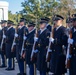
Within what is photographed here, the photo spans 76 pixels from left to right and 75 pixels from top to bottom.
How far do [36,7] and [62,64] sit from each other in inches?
973

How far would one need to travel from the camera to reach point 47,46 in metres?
7.16

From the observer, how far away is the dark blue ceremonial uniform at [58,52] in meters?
6.62

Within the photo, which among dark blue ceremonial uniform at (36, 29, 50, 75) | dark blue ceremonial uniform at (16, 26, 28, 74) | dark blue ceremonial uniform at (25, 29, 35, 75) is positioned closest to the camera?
dark blue ceremonial uniform at (36, 29, 50, 75)

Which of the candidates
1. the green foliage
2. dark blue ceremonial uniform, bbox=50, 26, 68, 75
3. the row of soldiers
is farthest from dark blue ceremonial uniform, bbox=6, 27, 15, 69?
the green foliage

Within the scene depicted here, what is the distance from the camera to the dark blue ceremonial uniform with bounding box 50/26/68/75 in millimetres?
6625

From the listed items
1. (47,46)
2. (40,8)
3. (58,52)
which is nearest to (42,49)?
(47,46)

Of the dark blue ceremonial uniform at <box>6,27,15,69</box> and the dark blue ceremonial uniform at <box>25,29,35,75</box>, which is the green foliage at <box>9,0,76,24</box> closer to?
the dark blue ceremonial uniform at <box>6,27,15,69</box>

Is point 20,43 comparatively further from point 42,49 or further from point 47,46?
point 47,46

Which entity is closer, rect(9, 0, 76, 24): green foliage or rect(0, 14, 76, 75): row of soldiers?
rect(0, 14, 76, 75): row of soldiers

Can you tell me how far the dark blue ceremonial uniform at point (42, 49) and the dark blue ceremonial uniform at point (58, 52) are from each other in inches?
15.6

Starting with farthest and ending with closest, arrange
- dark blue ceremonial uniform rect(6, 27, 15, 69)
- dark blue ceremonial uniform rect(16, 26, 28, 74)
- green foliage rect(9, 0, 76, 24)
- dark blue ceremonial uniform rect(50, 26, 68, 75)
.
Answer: green foliage rect(9, 0, 76, 24) → dark blue ceremonial uniform rect(6, 27, 15, 69) → dark blue ceremonial uniform rect(16, 26, 28, 74) → dark blue ceremonial uniform rect(50, 26, 68, 75)

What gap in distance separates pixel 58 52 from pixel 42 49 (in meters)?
0.65

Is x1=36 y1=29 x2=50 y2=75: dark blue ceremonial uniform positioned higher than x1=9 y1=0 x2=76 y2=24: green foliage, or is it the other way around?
x1=9 y1=0 x2=76 y2=24: green foliage

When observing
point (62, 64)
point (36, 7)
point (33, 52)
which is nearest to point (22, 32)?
point (33, 52)
